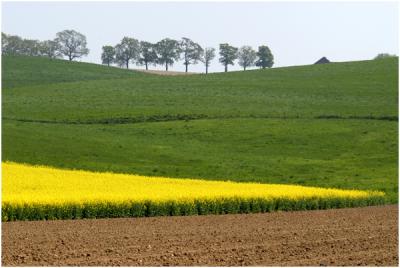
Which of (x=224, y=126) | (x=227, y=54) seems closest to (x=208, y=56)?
(x=227, y=54)

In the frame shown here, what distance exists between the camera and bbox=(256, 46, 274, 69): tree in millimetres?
149000

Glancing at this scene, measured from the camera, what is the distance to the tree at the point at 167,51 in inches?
5650

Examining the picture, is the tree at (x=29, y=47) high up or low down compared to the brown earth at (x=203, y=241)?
up

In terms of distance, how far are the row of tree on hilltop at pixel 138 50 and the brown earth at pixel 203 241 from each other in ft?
400

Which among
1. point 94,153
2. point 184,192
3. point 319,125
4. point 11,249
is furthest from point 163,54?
point 11,249

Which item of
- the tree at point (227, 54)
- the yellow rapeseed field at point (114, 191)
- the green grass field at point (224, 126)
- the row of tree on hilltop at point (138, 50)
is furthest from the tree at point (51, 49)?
the yellow rapeseed field at point (114, 191)

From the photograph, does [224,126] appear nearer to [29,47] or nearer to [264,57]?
[264,57]

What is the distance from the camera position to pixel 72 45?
146375 mm

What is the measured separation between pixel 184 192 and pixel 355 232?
8.26 m

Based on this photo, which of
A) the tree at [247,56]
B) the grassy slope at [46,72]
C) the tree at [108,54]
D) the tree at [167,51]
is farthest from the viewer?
the tree at [247,56]

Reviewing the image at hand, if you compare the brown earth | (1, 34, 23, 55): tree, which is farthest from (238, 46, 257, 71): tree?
the brown earth

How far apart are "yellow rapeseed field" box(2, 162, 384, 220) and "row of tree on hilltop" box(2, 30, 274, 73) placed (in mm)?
111960

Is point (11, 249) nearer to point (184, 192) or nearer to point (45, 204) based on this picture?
point (45, 204)

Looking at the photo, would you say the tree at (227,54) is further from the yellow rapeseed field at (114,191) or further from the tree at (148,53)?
the yellow rapeseed field at (114,191)
